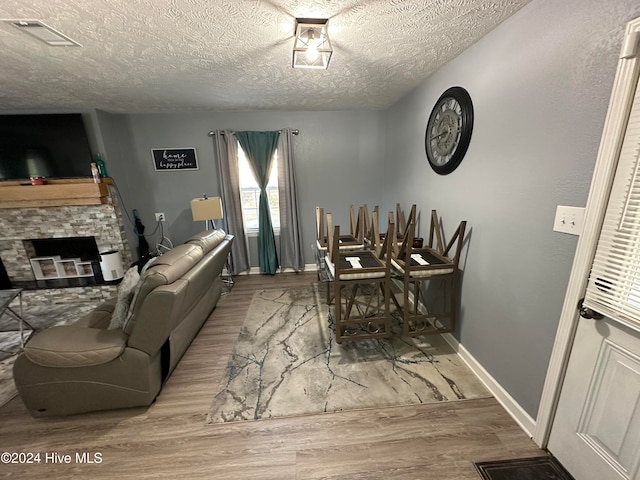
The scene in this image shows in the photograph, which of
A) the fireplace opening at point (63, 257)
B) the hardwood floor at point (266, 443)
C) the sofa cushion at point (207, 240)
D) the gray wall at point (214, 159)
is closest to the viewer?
the hardwood floor at point (266, 443)

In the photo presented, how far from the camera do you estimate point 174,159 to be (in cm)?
349

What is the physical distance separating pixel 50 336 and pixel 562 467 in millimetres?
2953

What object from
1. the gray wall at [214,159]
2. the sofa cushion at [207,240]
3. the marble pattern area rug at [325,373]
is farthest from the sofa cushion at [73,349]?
the gray wall at [214,159]

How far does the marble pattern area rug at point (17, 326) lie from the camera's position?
1907 millimetres

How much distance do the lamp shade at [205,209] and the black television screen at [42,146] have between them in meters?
1.39

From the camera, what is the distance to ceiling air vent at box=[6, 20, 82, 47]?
1336 mm

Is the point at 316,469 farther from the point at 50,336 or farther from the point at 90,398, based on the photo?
the point at 50,336

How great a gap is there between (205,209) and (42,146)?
6.59 feet

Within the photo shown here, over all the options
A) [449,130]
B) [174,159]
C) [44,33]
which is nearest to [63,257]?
[174,159]

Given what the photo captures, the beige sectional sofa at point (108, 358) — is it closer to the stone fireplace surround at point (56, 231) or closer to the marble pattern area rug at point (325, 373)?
the marble pattern area rug at point (325, 373)

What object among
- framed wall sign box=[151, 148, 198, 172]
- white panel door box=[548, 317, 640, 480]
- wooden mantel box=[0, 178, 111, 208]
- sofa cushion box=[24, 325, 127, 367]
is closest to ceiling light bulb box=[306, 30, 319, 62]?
white panel door box=[548, 317, 640, 480]

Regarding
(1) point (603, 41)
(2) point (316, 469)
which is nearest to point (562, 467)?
(2) point (316, 469)

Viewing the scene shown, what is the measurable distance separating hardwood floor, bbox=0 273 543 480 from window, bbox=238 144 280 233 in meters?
2.52

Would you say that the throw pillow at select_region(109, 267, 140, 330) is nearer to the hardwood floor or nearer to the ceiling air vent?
the hardwood floor
